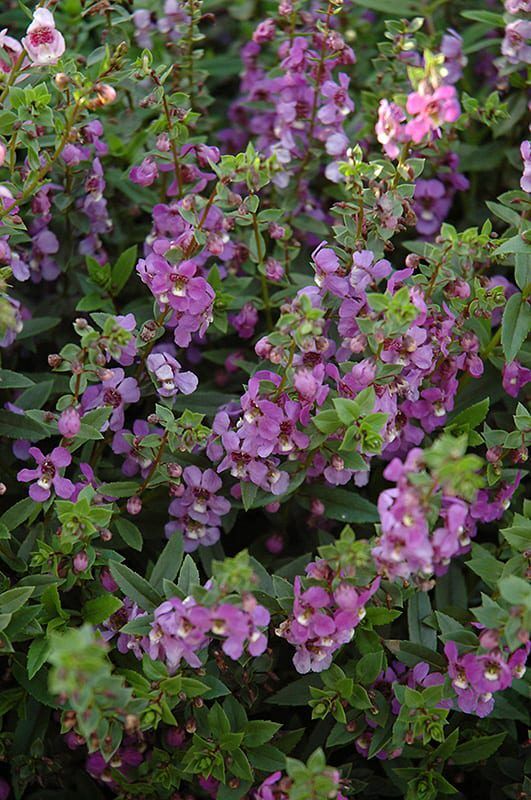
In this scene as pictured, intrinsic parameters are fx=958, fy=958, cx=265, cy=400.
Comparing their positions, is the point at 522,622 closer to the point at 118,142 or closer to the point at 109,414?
the point at 109,414

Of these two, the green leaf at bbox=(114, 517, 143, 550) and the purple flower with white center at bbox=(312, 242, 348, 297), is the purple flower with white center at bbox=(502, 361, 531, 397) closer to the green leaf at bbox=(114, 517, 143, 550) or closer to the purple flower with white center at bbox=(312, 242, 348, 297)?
the purple flower with white center at bbox=(312, 242, 348, 297)

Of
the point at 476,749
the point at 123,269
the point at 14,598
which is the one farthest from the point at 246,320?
the point at 476,749

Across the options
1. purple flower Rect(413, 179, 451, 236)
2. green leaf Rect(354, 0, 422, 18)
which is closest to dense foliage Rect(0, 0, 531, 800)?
purple flower Rect(413, 179, 451, 236)

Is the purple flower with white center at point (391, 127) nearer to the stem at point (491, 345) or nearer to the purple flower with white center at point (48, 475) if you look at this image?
the stem at point (491, 345)

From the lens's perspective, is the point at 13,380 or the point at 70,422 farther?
the point at 13,380

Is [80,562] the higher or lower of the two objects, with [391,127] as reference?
lower

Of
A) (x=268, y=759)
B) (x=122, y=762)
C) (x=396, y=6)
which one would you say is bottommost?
(x=122, y=762)

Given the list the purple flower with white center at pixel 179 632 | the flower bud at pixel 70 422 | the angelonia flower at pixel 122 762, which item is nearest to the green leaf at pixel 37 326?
the flower bud at pixel 70 422

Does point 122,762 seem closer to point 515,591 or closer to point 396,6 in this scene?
point 515,591
